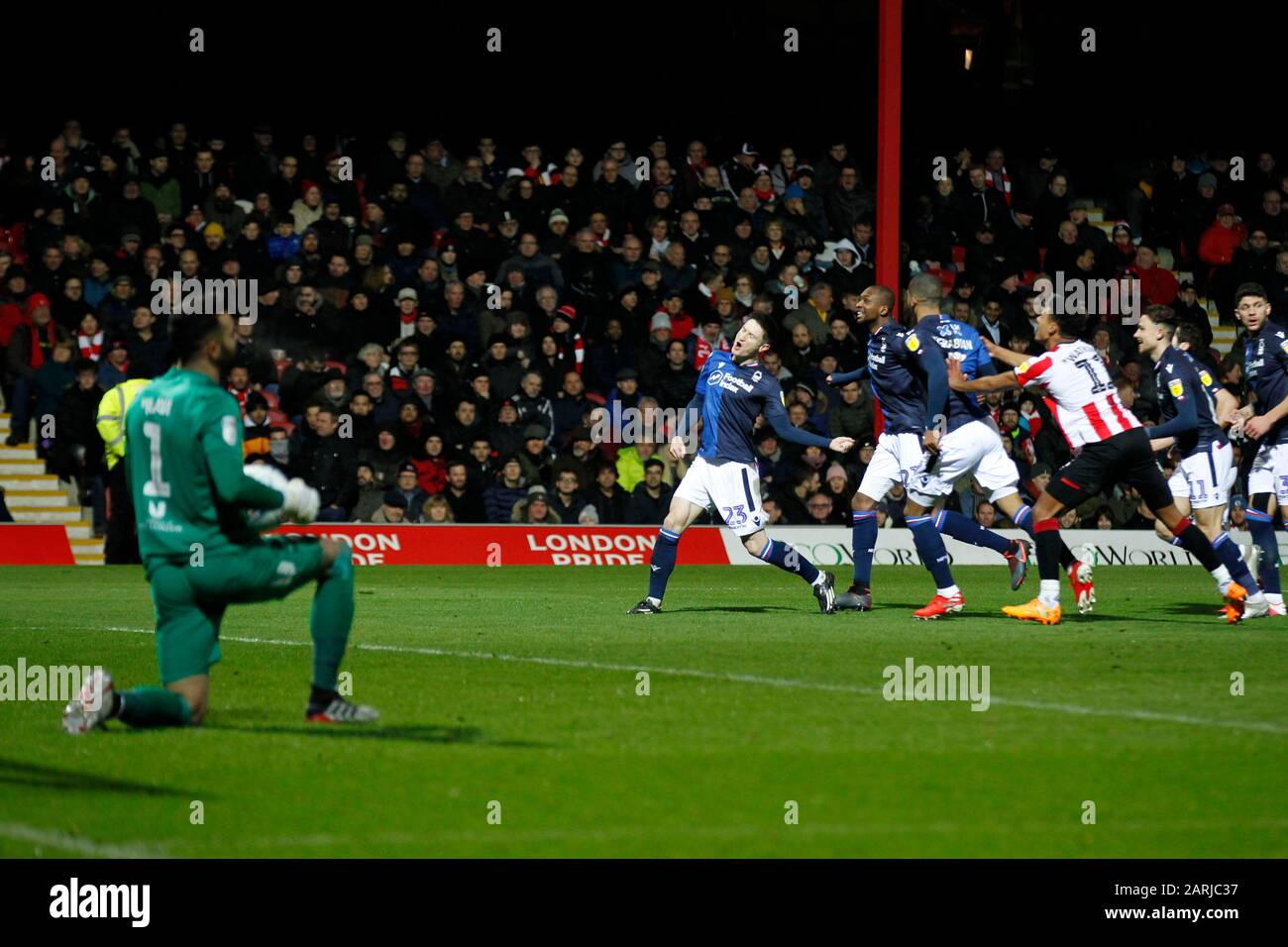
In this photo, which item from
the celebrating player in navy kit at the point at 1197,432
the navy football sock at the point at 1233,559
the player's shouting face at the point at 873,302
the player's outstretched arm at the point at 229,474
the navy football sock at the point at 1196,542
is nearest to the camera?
the player's outstretched arm at the point at 229,474

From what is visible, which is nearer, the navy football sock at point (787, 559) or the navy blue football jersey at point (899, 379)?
the navy football sock at point (787, 559)

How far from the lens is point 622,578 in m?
17.5

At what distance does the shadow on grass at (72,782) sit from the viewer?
621 centimetres

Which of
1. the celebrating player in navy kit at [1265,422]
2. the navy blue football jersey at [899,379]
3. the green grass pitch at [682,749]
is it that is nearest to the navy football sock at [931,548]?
the green grass pitch at [682,749]

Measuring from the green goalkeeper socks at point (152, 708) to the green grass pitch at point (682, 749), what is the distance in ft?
0.27

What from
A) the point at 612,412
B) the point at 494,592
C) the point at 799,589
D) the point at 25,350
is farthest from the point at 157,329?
the point at 799,589

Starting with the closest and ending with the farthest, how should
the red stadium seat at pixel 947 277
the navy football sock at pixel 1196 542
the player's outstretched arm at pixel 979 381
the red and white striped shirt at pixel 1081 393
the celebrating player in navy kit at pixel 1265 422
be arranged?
1. the red and white striped shirt at pixel 1081 393
2. the navy football sock at pixel 1196 542
3. the player's outstretched arm at pixel 979 381
4. the celebrating player in navy kit at pixel 1265 422
5. the red stadium seat at pixel 947 277

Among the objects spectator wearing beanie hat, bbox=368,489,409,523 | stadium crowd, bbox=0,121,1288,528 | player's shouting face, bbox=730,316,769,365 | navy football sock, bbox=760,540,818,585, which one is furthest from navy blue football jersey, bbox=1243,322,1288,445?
spectator wearing beanie hat, bbox=368,489,409,523

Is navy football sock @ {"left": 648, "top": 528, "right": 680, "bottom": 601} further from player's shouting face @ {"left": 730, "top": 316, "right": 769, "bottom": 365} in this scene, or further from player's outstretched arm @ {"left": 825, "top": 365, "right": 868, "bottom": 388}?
player's outstretched arm @ {"left": 825, "top": 365, "right": 868, "bottom": 388}

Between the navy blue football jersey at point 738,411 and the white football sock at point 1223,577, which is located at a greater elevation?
the navy blue football jersey at point 738,411

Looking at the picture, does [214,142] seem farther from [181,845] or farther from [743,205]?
[181,845]

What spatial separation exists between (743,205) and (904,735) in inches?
659

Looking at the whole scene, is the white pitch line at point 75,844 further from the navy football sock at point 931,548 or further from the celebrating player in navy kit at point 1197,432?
the celebrating player in navy kit at point 1197,432

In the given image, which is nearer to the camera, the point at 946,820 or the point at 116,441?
the point at 946,820
